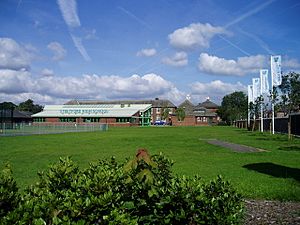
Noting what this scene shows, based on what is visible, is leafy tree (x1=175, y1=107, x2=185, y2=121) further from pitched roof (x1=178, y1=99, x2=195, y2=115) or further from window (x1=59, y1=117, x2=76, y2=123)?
window (x1=59, y1=117, x2=76, y2=123)

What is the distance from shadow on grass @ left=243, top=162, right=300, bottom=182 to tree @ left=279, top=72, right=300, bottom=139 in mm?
19689

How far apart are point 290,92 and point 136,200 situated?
31.2 metres

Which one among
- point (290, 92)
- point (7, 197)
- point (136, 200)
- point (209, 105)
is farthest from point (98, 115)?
point (7, 197)

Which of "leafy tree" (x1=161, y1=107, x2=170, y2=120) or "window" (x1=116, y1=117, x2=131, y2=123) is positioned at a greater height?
"leafy tree" (x1=161, y1=107, x2=170, y2=120)

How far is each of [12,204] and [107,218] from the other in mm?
1043

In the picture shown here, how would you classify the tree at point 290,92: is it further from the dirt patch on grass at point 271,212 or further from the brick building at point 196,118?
the brick building at point 196,118

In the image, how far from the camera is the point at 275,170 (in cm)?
1159

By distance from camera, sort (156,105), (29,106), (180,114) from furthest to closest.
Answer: (29,106), (156,105), (180,114)

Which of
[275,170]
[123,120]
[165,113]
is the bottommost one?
[275,170]

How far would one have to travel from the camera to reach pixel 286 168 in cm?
1205

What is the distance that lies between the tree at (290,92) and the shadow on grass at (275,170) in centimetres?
1969

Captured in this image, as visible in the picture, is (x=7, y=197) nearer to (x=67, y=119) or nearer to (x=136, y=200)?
(x=136, y=200)

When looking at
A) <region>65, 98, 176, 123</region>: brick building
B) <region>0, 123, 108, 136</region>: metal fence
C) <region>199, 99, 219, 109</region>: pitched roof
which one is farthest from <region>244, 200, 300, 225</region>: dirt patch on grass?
<region>199, 99, 219, 109</region>: pitched roof

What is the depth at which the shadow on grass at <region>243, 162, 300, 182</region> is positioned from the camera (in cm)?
1055
